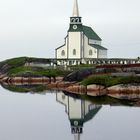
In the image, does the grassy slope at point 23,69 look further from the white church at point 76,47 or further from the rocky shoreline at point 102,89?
the rocky shoreline at point 102,89

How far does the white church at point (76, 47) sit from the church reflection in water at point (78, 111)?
6583cm

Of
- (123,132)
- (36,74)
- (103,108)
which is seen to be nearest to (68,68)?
(36,74)

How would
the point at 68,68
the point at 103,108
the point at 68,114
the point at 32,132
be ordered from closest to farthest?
the point at 32,132
the point at 68,114
the point at 103,108
the point at 68,68

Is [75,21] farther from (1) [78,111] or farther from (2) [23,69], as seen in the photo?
(1) [78,111]

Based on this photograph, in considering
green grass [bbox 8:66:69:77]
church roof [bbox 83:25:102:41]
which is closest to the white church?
church roof [bbox 83:25:102:41]

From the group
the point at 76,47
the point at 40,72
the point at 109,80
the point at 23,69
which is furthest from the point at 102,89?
the point at 76,47

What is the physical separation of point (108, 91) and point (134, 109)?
23.8 m

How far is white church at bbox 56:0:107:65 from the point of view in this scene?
137625 mm

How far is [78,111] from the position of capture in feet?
178

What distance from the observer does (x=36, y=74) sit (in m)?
115

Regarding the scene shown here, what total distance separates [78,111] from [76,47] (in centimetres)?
8395

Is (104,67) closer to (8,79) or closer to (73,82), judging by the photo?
(73,82)

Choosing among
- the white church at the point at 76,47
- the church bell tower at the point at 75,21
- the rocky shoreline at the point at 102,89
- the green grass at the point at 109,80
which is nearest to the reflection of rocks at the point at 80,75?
the rocky shoreline at the point at 102,89

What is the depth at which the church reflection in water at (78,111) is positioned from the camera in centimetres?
4167
